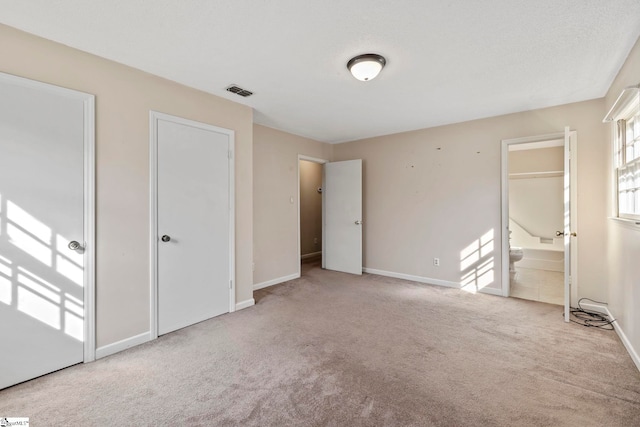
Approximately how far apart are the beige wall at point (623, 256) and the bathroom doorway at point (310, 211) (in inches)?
182

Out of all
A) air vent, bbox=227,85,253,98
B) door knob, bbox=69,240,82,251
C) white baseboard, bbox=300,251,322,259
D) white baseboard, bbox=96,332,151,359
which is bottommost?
white baseboard, bbox=96,332,151,359

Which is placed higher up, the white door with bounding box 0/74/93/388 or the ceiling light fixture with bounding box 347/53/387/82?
the ceiling light fixture with bounding box 347/53/387/82

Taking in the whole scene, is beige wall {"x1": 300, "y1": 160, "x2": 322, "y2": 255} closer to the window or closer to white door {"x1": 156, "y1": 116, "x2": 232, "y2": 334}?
white door {"x1": 156, "y1": 116, "x2": 232, "y2": 334}

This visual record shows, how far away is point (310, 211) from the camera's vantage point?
6781 millimetres

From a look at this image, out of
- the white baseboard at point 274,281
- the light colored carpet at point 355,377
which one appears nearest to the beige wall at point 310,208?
the white baseboard at point 274,281

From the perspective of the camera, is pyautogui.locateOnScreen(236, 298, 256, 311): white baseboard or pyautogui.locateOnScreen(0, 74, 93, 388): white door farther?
pyautogui.locateOnScreen(236, 298, 256, 311): white baseboard

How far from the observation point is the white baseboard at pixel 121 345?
231cm

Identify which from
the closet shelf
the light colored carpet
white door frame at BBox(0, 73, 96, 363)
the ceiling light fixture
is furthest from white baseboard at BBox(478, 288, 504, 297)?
white door frame at BBox(0, 73, 96, 363)

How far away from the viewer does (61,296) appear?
84.2 inches

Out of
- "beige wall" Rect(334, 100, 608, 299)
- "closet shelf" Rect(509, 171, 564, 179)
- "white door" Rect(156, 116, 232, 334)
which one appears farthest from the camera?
"closet shelf" Rect(509, 171, 564, 179)

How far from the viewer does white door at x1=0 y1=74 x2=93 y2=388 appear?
192cm

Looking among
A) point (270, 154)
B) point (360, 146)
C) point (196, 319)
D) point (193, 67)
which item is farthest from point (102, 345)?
point (360, 146)

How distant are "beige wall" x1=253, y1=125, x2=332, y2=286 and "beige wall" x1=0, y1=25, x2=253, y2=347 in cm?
164

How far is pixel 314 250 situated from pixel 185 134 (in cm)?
455
